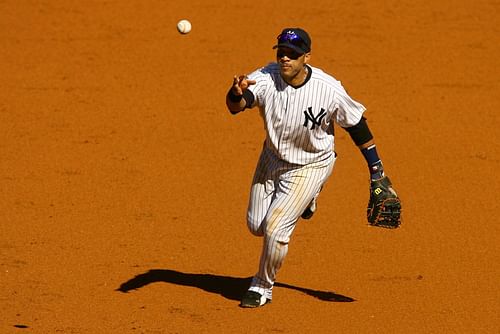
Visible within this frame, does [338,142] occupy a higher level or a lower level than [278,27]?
lower

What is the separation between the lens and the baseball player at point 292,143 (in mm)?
8047

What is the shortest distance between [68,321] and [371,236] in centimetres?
326

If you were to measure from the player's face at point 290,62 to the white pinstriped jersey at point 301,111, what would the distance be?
0.10 metres

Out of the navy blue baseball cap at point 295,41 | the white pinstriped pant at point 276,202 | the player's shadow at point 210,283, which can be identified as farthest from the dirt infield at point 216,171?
the navy blue baseball cap at point 295,41

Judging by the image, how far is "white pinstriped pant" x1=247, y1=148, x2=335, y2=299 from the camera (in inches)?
324

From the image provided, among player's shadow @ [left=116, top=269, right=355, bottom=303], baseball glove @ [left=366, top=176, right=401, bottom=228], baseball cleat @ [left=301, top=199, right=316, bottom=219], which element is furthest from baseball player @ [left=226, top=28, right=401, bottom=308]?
player's shadow @ [left=116, top=269, right=355, bottom=303]

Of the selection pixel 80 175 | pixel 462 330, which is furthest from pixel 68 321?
pixel 80 175

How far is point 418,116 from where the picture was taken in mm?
13500

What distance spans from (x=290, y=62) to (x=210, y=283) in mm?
2177

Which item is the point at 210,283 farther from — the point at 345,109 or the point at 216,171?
the point at 216,171

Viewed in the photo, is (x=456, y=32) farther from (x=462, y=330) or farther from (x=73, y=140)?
(x=462, y=330)

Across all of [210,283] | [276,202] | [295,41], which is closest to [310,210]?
[276,202]

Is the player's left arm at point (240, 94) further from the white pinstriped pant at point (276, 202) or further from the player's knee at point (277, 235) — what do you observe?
the player's knee at point (277, 235)

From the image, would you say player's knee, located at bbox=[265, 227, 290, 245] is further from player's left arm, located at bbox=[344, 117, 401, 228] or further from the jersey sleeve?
the jersey sleeve
